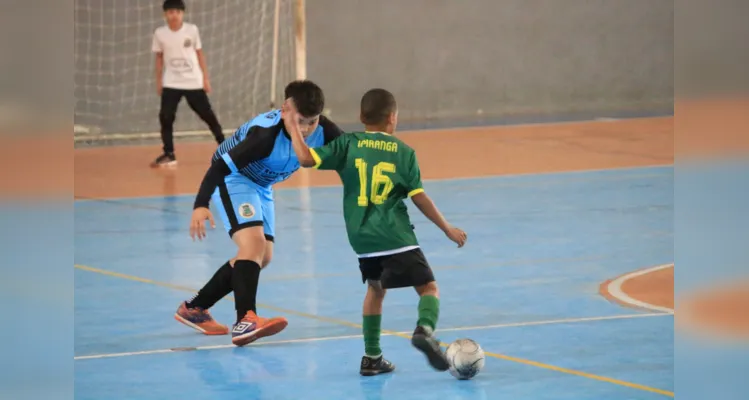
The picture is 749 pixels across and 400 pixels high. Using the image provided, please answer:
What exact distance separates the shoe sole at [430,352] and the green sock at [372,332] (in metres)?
0.42

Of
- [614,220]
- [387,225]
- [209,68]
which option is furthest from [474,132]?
[387,225]

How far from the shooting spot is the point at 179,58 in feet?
46.4

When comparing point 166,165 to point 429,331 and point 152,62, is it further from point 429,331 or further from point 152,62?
point 429,331

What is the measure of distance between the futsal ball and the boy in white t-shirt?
9.39 m

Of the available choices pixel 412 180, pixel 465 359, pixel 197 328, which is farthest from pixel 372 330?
pixel 197 328

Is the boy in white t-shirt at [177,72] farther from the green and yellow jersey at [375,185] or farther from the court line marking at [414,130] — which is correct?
the green and yellow jersey at [375,185]

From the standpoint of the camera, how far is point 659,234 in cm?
931

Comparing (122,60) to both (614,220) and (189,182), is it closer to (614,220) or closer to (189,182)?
(189,182)

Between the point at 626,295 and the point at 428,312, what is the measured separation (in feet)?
8.12

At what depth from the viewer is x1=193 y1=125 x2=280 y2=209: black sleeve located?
571cm

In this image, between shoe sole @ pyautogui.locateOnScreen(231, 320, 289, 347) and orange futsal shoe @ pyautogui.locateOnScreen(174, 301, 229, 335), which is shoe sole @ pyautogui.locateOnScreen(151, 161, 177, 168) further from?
shoe sole @ pyautogui.locateOnScreen(231, 320, 289, 347)

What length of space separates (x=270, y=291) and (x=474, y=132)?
1064cm

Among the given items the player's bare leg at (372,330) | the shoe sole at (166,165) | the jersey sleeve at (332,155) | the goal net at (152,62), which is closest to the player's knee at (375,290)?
the player's bare leg at (372,330)

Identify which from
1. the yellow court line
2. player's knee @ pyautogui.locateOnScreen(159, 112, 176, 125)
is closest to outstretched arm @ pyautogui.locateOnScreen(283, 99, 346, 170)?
the yellow court line
